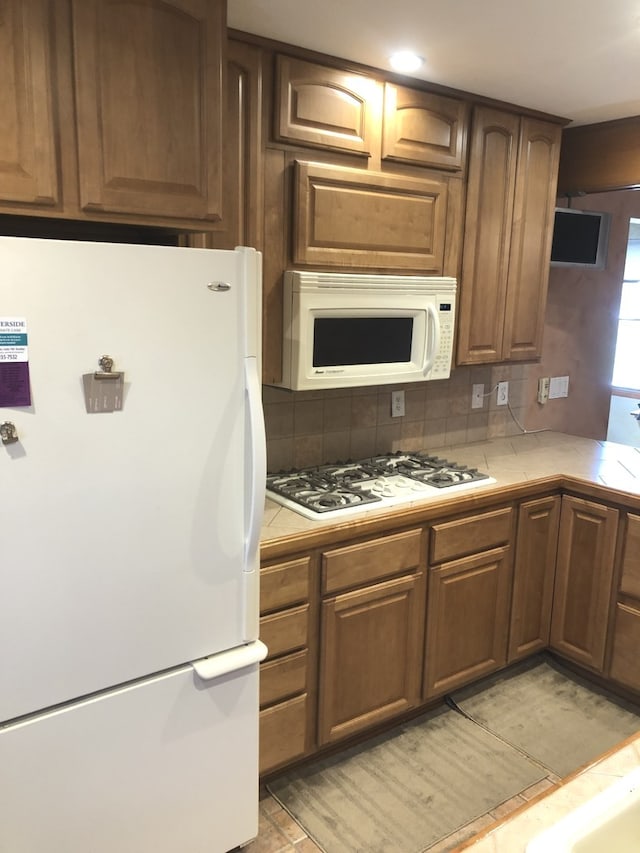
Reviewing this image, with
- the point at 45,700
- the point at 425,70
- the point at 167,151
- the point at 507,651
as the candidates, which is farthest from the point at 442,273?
the point at 45,700

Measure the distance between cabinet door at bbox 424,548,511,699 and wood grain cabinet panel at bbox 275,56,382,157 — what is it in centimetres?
153

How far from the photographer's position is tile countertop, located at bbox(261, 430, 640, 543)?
8.40ft

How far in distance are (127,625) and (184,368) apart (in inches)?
24.2

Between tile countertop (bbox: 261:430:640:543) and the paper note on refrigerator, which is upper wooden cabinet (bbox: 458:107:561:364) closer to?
tile countertop (bbox: 261:430:640:543)

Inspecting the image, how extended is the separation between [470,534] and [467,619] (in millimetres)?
346

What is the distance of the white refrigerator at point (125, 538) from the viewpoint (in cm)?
142

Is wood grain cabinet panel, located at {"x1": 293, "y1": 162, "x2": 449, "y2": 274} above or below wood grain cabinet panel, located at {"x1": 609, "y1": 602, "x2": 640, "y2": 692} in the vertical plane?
above

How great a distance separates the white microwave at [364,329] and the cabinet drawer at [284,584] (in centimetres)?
59

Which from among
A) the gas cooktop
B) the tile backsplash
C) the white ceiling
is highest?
the white ceiling

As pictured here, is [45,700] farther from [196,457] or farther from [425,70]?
[425,70]

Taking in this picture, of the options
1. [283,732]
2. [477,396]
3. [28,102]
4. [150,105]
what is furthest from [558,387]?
[28,102]

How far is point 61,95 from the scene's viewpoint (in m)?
1.54

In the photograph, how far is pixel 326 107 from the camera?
2262 mm

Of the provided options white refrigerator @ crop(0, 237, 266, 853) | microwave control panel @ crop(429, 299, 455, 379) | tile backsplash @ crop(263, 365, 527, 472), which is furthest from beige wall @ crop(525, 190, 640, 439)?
white refrigerator @ crop(0, 237, 266, 853)
